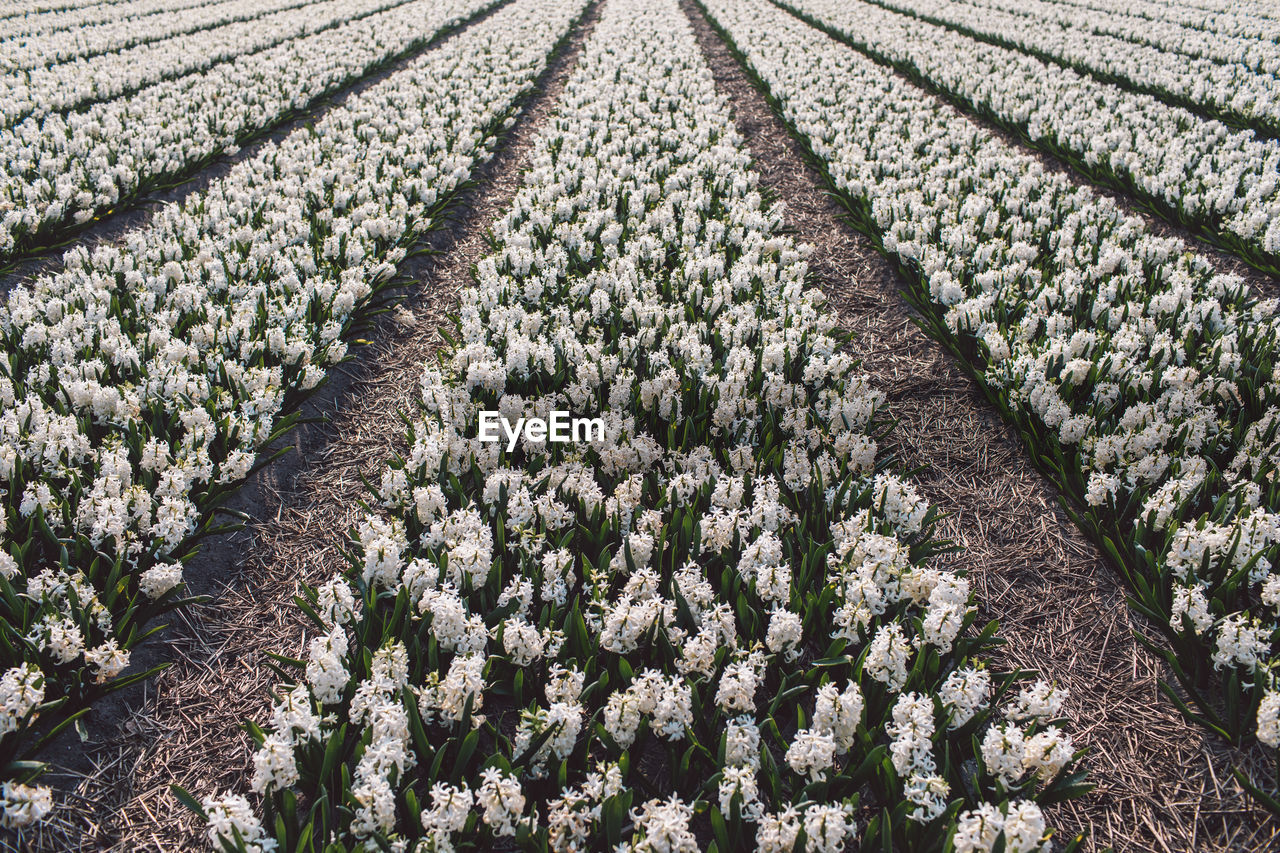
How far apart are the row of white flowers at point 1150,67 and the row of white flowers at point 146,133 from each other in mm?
16029

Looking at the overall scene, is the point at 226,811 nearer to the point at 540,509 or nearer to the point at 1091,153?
the point at 540,509

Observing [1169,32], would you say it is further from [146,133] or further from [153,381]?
[153,381]

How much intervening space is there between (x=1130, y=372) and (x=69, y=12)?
29.2 m

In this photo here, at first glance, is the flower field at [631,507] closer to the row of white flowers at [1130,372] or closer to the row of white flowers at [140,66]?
the row of white flowers at [1130,372]

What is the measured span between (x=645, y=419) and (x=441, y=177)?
6182 mm

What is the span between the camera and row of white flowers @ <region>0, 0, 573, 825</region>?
314 centimetres

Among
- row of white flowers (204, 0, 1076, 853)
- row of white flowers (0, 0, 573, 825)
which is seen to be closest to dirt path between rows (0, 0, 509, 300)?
row of white flowers (0, 0, 573, 825)

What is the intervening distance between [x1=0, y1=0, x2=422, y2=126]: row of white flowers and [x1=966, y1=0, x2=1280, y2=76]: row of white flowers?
21.0 meters

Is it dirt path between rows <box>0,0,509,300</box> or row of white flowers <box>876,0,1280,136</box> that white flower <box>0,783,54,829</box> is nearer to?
dirt path between rows <box>0,0,509,300</box>

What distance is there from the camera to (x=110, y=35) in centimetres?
1691

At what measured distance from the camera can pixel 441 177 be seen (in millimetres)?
9172

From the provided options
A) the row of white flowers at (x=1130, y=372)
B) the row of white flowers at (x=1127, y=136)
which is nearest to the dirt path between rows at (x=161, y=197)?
the row of white flowers at (x=1130, y=372)

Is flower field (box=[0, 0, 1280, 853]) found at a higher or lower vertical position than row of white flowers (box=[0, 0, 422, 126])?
lower

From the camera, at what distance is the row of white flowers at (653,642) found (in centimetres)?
253
